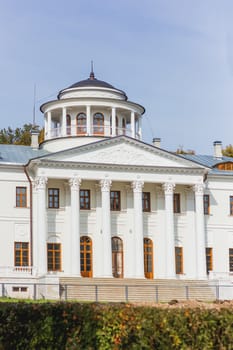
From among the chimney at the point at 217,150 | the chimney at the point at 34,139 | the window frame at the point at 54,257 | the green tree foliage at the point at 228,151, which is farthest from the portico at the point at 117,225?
the green tree foliage at the point at 228,151

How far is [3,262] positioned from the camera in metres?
48.6

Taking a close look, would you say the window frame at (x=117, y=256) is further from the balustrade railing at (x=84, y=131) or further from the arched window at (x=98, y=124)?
the arched window at (x=98, y=124)

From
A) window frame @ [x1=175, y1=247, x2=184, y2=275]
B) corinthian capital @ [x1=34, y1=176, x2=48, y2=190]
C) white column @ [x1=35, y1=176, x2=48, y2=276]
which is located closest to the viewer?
white column @ [x1=35, y1=176, x2=48, y2=276]

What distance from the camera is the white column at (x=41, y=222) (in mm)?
47875

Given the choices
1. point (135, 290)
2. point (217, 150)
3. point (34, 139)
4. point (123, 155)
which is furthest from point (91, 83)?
point (135, 290)

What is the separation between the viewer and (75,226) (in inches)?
1919

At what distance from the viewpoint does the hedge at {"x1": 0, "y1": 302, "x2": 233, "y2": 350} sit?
17.7 m

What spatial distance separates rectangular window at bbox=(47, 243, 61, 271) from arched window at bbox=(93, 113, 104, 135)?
9.44 metres

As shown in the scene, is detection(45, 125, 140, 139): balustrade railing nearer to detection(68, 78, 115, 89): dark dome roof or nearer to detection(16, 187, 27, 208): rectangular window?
detection(68, 78, 115, 89): dark dome roof

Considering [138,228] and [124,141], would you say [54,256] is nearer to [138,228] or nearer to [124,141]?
[138,228]

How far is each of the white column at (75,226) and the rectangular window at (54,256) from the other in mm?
1561

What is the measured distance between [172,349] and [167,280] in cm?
3157

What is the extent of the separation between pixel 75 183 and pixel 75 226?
109 inches

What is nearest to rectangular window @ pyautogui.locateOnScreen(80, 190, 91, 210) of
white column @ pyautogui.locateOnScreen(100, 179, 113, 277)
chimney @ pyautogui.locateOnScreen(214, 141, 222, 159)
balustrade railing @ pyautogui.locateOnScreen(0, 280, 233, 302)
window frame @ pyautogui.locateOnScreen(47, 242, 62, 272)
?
white column @ pyautogui.locateOnScreen(100, 179, 113, 277)
